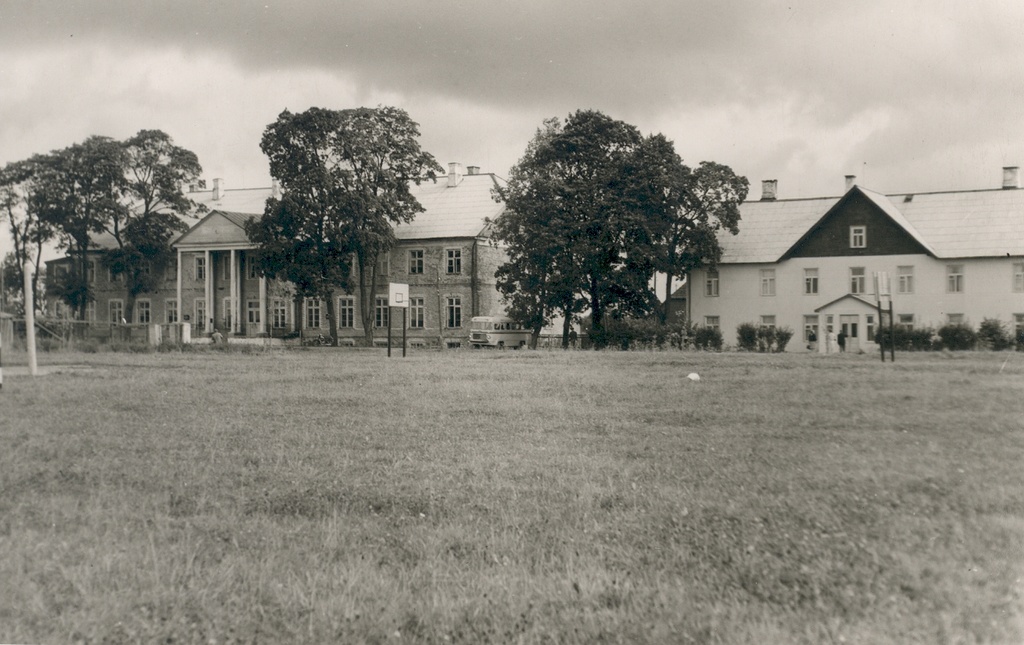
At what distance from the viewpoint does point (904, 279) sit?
2079 inches

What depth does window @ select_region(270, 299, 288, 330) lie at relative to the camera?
52750mm

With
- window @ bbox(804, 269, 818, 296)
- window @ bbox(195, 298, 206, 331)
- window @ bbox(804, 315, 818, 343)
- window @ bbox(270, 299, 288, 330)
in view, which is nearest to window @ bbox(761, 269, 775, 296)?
window @ bbox(804, 269, 818, 296)

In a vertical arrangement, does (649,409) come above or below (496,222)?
below

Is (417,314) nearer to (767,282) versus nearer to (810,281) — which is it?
(767,282)

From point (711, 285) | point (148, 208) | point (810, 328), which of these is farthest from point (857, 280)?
point (148, 208)

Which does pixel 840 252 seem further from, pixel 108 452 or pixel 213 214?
pixel 108 452

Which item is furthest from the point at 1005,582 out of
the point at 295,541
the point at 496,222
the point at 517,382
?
the point at 496,222

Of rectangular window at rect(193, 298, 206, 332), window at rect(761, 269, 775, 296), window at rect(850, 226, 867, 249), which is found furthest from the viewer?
window at rect(761, 269, 775, 296)

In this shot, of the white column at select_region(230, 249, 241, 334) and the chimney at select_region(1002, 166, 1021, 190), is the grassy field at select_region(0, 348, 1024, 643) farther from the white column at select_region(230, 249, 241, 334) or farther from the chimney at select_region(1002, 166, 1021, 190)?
the chimney at select_region(1002, 166, 1021, 190)

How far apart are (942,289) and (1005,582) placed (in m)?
49.6

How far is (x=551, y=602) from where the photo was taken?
19.1 feet

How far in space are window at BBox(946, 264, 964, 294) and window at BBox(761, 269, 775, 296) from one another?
9299mm

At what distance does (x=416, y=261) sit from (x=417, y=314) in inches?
132

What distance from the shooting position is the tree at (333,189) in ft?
75.7
